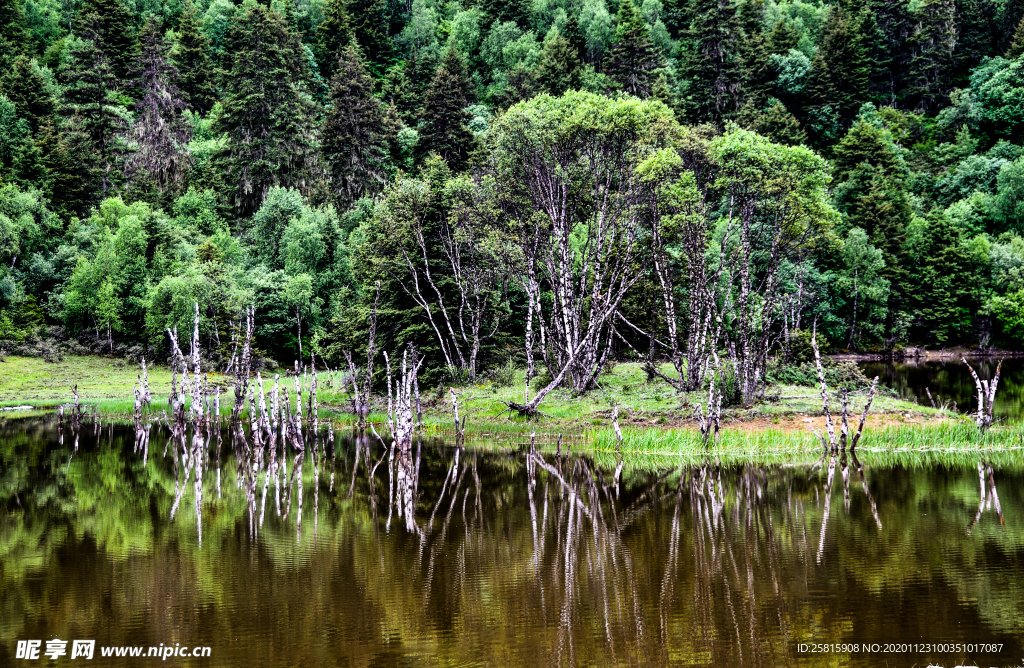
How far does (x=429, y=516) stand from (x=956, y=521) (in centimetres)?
1424

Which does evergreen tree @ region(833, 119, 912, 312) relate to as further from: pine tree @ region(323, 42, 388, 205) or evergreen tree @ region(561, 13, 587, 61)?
pine tree @ region(323, 42, 388, 205)

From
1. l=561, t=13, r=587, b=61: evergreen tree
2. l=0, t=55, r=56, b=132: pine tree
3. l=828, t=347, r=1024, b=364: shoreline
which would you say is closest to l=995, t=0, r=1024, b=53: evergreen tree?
A: l=828, t=347, r=1024, b=364: shoreline

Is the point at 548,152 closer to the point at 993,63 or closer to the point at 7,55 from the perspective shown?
the point at 993,63

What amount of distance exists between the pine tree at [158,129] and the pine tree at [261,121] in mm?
6246

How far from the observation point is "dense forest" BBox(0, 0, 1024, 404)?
4097 cm

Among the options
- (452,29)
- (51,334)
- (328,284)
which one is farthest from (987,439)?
(452,29)

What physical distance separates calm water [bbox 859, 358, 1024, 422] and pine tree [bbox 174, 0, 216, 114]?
321ft

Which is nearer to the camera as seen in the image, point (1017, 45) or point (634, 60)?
point (1017, 45)

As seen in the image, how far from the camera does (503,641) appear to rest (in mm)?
11812

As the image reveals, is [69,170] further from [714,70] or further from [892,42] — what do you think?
[892,42]

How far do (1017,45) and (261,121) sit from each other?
99.9 m

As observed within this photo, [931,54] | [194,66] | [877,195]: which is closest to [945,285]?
[877,195]

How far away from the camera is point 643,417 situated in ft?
115

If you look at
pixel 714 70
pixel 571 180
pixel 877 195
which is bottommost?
pixel 571 180
